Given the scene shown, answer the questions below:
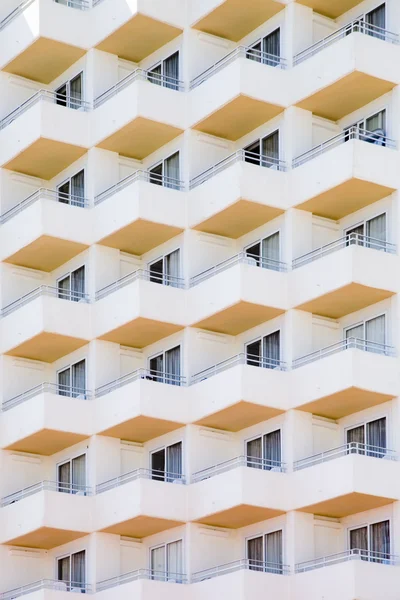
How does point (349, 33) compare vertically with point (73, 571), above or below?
above

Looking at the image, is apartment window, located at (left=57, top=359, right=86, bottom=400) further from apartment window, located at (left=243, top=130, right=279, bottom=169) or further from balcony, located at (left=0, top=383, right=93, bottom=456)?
apartment window, located at (left=243, top=130, right=279, bottom=169)

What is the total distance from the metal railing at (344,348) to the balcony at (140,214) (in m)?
7.54

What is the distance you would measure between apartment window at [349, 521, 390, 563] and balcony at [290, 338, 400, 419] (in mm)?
4161

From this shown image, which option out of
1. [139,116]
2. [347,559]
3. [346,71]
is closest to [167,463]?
[347,559]

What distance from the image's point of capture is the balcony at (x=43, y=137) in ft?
245

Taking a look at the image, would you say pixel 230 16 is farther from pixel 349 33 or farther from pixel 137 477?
pixel 137 477

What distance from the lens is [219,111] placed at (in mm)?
71625

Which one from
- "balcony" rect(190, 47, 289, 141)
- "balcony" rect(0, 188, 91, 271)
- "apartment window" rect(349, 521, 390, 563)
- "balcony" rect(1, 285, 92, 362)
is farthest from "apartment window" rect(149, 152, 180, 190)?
"apartment window" rect(349, 521, 390, 563)

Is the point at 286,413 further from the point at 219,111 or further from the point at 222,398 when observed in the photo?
the point at 219,111

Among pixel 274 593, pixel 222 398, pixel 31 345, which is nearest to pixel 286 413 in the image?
pixel 222 398

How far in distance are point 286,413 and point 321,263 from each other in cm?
537

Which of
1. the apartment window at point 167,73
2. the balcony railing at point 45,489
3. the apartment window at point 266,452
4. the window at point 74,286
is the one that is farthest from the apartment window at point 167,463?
the apartment window at point 167,73

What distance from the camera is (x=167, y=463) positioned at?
233 ft

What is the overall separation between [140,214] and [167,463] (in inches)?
362
